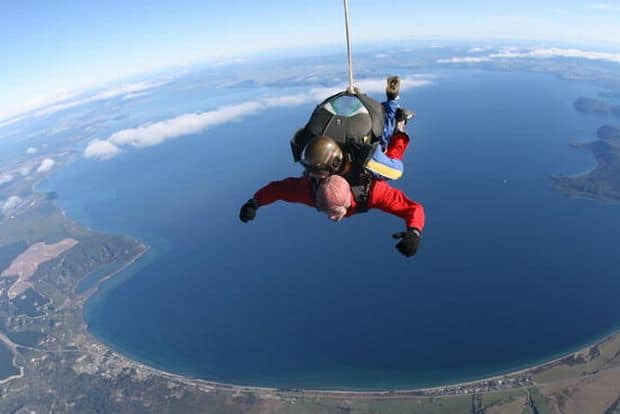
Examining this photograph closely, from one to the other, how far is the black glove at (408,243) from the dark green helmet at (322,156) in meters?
0.79

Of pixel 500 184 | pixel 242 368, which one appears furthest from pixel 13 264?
pixel 500 184

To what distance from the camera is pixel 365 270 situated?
51.0 meters

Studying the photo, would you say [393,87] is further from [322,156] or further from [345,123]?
[322,156]

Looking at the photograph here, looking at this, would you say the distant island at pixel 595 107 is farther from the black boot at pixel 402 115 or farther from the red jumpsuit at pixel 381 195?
the red jumpsuit at pixel 381 195

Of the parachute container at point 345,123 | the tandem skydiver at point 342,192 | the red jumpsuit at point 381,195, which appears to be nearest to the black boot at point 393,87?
the tandem skydiver at point 342,192

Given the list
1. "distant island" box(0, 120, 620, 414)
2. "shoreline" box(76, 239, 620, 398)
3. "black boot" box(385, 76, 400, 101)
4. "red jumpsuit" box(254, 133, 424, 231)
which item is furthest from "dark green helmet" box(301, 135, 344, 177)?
"shoreline" box(76, 239, 620, 398)

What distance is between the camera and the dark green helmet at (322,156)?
3.13 meters

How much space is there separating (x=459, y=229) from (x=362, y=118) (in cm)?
5741

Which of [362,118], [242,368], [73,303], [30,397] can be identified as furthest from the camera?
[73,303]

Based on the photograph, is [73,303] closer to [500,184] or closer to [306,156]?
[306,156]

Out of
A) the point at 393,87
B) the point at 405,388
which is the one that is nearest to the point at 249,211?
the point at 393,87

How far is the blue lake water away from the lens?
38.0 m

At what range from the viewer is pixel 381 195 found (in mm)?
3857

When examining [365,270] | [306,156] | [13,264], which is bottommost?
[13,264]
